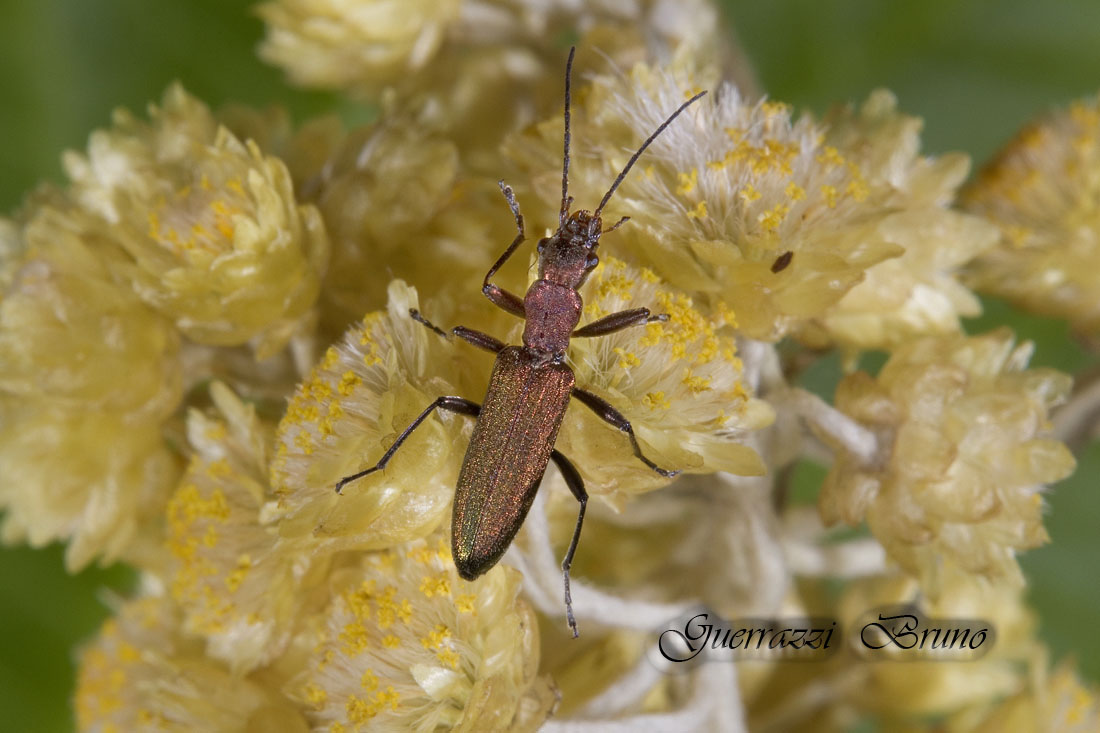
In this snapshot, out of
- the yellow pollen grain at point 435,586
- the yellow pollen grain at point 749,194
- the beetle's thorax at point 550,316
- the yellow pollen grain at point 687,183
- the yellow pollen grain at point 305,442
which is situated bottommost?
the yellow pollen grain at point 435,586

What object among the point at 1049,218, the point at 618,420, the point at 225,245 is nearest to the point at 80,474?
the point at 225,245

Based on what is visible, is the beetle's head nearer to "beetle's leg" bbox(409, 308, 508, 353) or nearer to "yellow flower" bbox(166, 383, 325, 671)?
"beetle's leg" bbox(409, 308, 508, 353)

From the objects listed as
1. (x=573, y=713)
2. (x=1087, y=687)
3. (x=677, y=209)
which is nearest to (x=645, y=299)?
(x=677, y=209)

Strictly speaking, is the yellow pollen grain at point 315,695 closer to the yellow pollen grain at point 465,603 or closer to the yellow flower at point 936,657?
the yellow pollen grain at point 465,603

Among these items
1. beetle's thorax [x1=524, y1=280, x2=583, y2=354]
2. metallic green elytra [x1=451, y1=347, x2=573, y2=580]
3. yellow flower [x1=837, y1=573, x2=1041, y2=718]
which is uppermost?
beetle's thorax [x1=524, y1=280, x2=583, y2=354]

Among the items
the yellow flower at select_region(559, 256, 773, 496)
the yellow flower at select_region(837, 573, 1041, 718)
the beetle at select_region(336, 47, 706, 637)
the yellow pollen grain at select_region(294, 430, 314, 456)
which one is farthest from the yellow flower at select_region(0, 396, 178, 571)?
the yellow flower at select_region(837, 573, 1041, 718)

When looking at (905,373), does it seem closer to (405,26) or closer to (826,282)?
(826,282)

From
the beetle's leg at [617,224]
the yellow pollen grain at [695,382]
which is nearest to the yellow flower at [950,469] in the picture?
the yellow pollen grain at [695,382]
